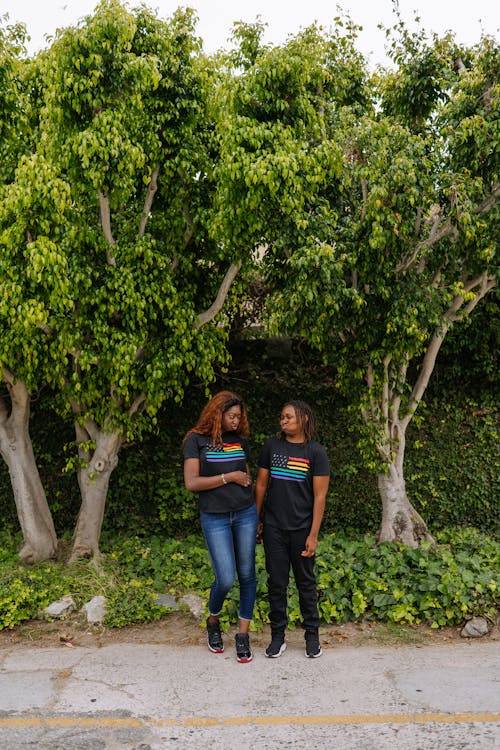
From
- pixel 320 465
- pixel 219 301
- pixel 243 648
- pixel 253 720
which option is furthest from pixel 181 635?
pixel 219 301

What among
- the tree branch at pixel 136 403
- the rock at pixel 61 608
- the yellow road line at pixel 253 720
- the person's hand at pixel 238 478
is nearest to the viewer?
the yellow road line at pixel 253 720

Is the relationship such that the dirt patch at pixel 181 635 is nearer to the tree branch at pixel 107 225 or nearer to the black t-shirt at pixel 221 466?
the black t-shirt at pixel 221 466

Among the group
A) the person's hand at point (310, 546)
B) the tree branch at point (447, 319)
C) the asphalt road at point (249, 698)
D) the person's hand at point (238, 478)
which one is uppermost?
the tree branch at point (447, 319)

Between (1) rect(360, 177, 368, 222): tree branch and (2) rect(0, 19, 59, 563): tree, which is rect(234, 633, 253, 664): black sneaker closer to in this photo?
(2) rect(0, 19, 59, 563): tree

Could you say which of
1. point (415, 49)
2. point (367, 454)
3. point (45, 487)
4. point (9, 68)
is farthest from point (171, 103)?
point (45, 487)

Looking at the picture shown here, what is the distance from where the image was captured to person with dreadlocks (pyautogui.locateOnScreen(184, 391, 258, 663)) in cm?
478

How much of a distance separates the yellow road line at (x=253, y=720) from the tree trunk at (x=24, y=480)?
127 inches

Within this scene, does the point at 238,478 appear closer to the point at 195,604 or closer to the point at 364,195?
the point at 195,604

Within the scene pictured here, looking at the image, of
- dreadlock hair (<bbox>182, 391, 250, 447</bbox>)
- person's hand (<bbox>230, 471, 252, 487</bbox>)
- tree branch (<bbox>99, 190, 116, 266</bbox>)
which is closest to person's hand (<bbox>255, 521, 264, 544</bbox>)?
person's hand (<bbox>230, 471, 252, 487</bbox>)

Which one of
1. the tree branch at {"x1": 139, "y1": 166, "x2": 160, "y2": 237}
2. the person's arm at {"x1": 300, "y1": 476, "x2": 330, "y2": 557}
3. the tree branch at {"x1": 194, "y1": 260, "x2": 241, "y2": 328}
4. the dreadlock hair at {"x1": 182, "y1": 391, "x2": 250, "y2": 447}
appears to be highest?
the tree branch at {"x1": 139, "y1": 166, "x2": 160, "y2": 237}

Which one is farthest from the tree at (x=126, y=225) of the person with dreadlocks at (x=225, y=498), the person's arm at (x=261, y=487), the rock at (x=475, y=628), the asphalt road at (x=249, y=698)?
the rock at (x=475, y=628)

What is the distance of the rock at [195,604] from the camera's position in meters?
5.65

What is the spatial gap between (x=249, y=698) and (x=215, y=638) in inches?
33.5

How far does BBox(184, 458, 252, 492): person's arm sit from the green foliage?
1288 mm
